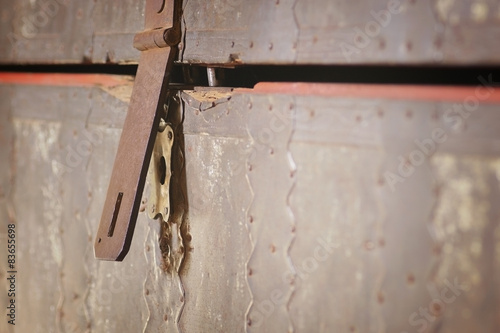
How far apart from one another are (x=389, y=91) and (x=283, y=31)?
292 mm

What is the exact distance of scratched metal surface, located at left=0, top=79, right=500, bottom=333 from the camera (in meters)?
1.00

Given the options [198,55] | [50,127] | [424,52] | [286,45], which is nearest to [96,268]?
[50,127]

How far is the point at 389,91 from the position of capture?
3.53ft

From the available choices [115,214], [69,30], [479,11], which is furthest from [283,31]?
[69,30]

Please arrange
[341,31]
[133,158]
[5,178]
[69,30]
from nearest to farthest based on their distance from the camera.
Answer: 1. [341,31]
2. [133,158]
3. [69,30]
4. [5,178]

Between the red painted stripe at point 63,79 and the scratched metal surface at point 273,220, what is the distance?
3cm

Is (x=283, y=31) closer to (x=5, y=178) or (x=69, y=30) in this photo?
(x=69, y=30)

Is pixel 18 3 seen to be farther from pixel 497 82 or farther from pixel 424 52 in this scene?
pixel 497 82

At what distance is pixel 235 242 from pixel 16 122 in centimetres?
94

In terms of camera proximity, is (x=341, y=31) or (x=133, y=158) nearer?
(x=341, y=31)

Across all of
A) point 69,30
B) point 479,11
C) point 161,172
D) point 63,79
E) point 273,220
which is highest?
point 69,30

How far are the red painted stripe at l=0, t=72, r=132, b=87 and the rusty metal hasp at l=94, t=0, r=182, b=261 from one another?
0.18 m

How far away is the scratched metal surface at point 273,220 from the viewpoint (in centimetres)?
100

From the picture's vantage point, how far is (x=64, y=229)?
1.67m
